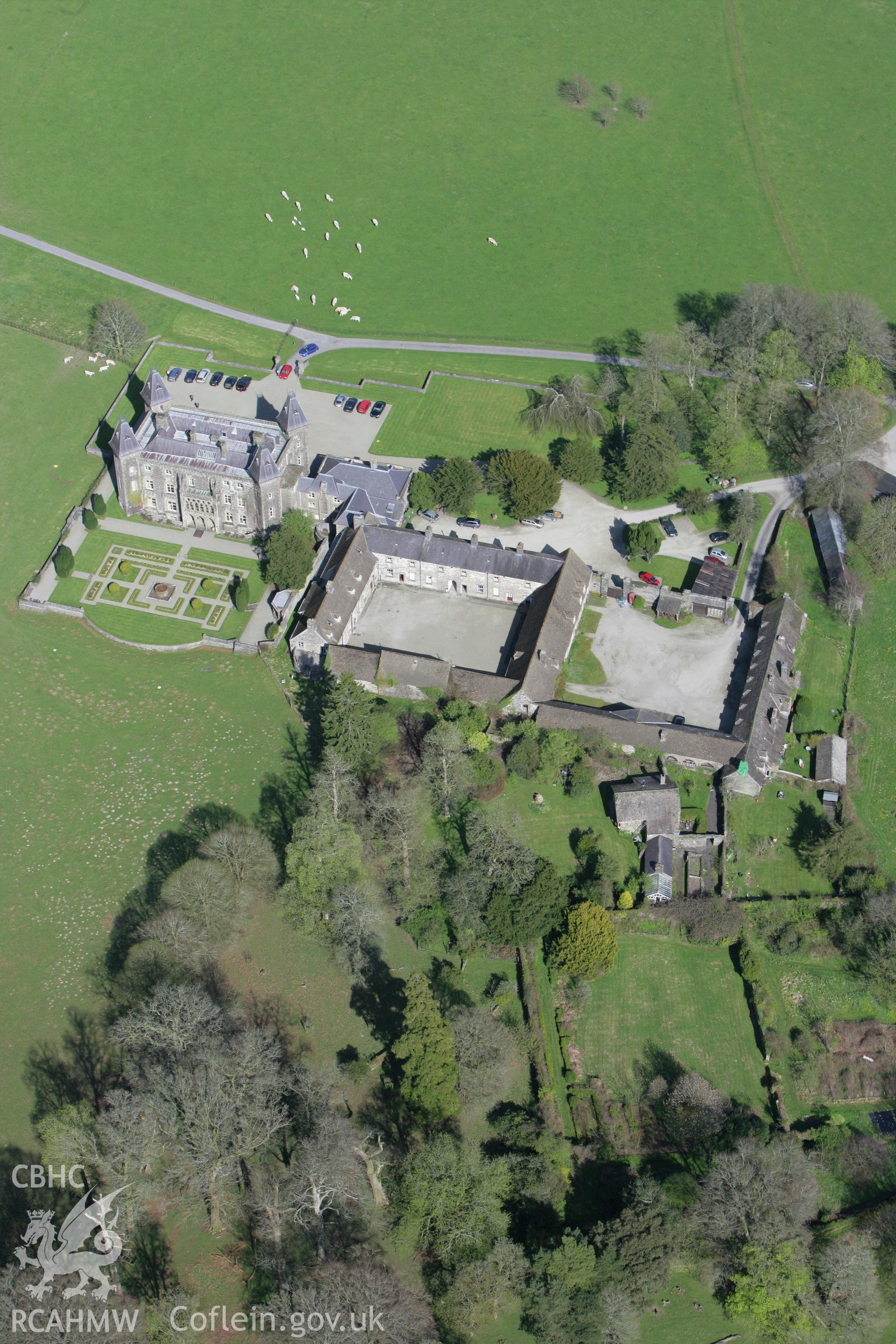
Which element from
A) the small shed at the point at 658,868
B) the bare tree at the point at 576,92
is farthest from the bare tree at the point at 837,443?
the bare tree at the point at 576,92

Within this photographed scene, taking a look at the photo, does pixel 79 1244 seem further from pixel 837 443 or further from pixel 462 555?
pixel 837 443

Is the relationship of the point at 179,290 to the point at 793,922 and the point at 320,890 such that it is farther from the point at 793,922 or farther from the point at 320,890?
the point at 793,922

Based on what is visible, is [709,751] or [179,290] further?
[179,290]

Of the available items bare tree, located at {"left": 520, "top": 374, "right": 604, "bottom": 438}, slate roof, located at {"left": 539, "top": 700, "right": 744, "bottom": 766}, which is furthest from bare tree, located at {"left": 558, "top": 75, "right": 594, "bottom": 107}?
slate roof, located at {"left": 539, "top": 700, "right": 744, "bottom": 766}

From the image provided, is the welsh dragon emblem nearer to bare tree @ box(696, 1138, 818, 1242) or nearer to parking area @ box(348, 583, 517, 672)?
bare tree @ box(696, 1138, 818, 1242)

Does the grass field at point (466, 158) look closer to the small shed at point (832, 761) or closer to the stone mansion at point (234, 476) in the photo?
the stone mansion at point (234, 476)

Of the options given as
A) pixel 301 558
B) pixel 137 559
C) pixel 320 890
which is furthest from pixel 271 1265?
pixel 137 559

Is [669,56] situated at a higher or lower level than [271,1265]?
higher
